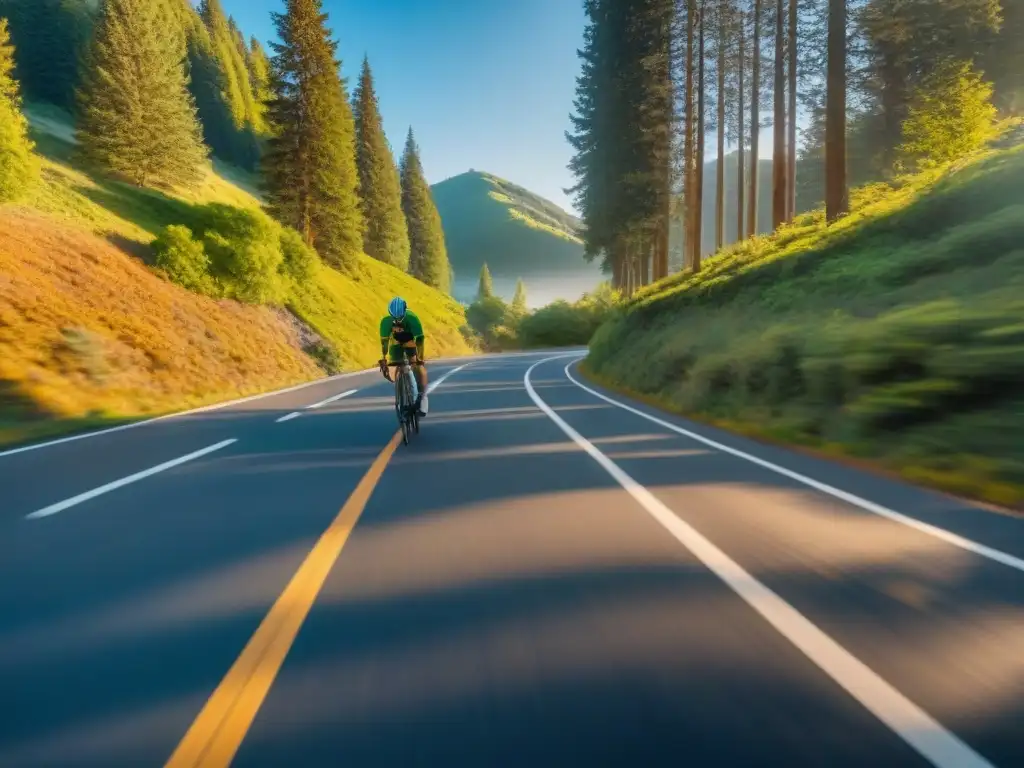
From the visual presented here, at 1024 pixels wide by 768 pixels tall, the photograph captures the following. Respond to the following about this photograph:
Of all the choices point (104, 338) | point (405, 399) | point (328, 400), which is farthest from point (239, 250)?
point (405, 399)

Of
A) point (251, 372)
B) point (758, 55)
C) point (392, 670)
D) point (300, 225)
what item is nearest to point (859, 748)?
point (392, 670)

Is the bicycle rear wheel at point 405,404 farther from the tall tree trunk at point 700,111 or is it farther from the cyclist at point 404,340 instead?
the tall tree trunk at point 700,111

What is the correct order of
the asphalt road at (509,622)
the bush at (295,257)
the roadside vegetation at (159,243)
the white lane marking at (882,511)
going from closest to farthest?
the asphalt road at (509,622) → the white lane marking at (882,511) → the roadside vegetation at (159,243) → the bush at (295,257)

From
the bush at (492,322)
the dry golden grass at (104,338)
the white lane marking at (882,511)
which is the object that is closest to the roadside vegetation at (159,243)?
the dry golden grass at (104,338)

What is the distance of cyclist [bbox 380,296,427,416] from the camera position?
11305mm

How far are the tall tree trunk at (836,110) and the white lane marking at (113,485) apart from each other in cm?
1680

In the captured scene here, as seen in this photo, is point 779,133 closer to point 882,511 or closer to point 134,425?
point 134,425

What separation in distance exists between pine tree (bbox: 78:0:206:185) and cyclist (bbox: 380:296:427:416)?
3602 centimetres

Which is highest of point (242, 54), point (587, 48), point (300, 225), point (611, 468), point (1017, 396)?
point (242, 54)

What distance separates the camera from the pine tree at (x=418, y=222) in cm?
8494

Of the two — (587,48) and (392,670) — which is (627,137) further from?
(392,670)

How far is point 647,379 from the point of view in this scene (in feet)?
61.2

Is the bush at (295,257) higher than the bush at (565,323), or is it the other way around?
the bush at (295,257)

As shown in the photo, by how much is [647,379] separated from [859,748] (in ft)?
53.3
